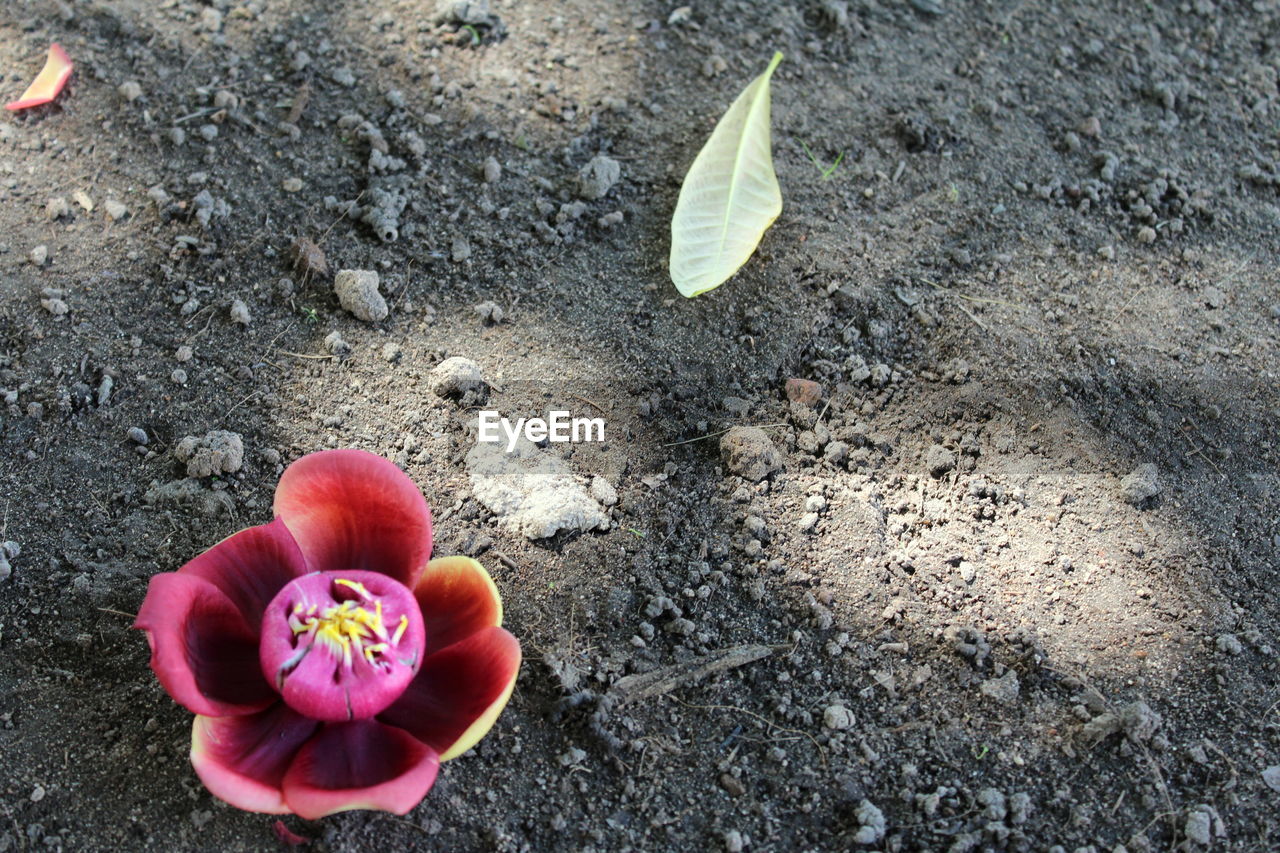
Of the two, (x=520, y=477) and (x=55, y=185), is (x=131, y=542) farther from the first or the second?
(x=55, y=185)

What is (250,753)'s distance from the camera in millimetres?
1898

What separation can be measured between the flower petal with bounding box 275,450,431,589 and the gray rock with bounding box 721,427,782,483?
85 cm

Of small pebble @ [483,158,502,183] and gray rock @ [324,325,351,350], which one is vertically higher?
small pebble @ [483,158,502,183]

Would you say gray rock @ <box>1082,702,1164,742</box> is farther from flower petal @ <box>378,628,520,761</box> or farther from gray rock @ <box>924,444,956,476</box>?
flower petal @ <box>378,628,520,761</box>

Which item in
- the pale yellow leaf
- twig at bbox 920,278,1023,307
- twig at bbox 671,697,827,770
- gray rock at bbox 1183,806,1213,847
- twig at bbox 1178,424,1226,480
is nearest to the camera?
gray rock at bbox 1183,806,1213,847

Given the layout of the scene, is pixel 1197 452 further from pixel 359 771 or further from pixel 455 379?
pixel 359 771

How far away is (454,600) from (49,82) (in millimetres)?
2173

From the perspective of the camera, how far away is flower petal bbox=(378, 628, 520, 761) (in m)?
1.96

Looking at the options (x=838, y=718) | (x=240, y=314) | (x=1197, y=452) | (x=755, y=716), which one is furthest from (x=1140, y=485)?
(x=240, y=314)

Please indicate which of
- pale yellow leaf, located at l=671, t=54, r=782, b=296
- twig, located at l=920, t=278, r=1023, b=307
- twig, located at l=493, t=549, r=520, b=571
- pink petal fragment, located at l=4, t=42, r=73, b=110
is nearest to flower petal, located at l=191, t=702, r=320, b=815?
twig, located at l=493, t=549, r=520, b=571

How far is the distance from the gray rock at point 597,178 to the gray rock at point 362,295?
66cm

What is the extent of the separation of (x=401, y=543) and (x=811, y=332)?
1.32m

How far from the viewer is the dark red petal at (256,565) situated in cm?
208

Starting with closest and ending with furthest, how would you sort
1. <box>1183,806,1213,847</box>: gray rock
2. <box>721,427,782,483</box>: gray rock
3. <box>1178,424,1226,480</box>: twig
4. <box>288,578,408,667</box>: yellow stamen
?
<box>288,578,408,667</box>: yellow stamen → <box>1183,806,1213,847</box>: gray rock → <box>721,427,782,483</box>: gray rock → <box>1178,424,1226,480</box>: twig
